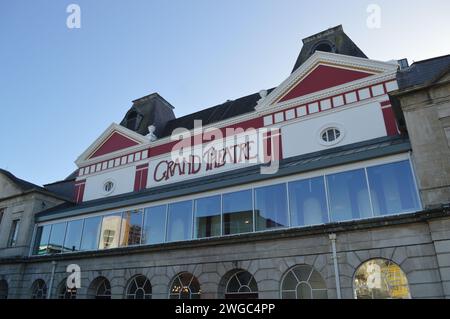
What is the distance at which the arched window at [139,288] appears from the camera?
17859mm

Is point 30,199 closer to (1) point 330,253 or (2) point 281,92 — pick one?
(2) point 281,92

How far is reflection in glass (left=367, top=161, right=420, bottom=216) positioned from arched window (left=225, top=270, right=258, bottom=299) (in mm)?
5817

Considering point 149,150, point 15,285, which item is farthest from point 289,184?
point 15,285

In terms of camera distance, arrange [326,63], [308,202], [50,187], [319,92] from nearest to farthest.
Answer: [308,202]
[319,92]
[326,63]
[50,187]

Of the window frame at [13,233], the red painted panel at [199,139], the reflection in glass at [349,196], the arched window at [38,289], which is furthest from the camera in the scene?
the window frame at [13,233]

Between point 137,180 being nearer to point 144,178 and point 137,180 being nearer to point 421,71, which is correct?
point 144,178

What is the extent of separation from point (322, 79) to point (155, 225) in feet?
39.0

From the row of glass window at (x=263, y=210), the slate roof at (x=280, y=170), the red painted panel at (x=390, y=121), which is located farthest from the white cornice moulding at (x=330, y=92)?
the row of glass window at (x=263, y=210)


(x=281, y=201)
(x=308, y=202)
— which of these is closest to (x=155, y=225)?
(x=281, y=201)

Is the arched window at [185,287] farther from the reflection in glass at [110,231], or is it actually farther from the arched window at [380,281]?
the arched window at [380,281]

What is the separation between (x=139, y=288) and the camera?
59.7 ft

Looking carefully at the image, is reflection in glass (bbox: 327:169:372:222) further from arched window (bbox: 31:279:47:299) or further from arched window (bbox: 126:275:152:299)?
arched window (bbox: 31:279:47:299)

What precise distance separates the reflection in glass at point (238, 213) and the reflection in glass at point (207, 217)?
17.4 inches

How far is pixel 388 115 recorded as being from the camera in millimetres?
17375
